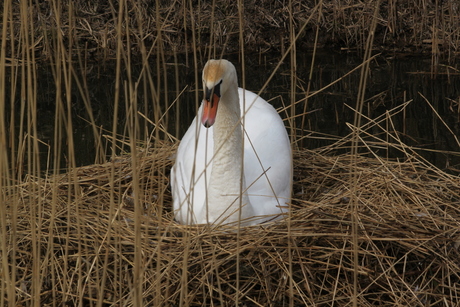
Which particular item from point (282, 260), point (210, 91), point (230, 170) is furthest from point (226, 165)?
point (282, 260)

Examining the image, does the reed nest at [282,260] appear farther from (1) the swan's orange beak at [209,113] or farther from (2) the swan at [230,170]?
(1) the swan's orange beak at [209,113]

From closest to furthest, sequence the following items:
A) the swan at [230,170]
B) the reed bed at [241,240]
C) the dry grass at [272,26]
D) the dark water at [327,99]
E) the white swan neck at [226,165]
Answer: the reed bed at [241,240] → the swan at [230,170] → the white swan neck at [226,165] → the dark water at [327,99] → the dry grass at [272,26]

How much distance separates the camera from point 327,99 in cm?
720

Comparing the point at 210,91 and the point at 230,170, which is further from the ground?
the point at 210,91

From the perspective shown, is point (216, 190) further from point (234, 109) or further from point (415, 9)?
point (415, 9)

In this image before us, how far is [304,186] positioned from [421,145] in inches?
81.2

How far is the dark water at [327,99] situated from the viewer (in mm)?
6219

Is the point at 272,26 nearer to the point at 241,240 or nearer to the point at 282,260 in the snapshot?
the point at 241,240

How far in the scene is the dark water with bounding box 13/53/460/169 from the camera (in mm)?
6219

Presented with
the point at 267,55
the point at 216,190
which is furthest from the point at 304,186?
the point at 267,55

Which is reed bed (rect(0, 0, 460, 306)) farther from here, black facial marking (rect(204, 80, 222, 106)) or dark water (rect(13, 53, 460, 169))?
dark water (rect(13, 53, 460, 169))

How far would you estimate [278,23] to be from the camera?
9.12 meters

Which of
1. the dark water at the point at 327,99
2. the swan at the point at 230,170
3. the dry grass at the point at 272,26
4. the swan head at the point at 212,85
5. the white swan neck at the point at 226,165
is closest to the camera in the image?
the swan head at the point at 212,85

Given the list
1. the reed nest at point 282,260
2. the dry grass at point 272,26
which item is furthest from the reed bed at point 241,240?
the dry grass at point 272,26
